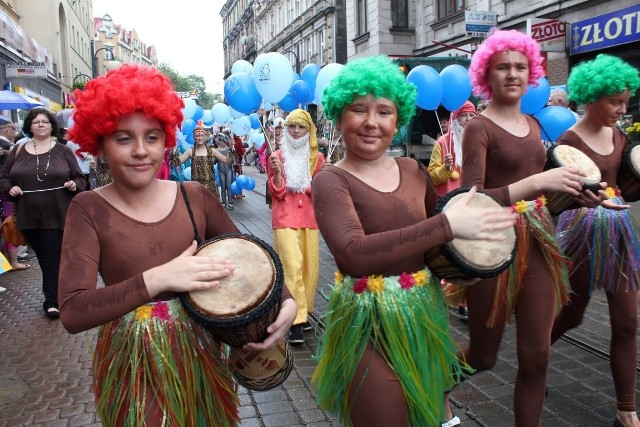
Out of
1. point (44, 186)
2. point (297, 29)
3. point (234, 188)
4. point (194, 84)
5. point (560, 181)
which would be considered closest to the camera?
point (560, 181)

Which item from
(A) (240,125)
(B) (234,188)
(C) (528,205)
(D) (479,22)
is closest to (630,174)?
(C) (528,205)

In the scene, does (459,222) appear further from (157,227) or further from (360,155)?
(157,227)

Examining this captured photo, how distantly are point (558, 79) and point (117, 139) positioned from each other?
A: 1535cm

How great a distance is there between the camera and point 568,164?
2.92 m

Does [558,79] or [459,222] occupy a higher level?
[558,79]

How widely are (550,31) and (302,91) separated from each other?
9190mm

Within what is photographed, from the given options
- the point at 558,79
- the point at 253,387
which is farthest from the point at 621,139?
the point at 558,79

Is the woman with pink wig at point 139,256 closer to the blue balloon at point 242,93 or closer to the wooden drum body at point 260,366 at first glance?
the wooden drum body at point 260,366

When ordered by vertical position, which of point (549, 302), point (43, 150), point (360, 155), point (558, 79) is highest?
point (558, 79)

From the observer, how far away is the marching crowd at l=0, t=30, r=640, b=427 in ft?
6.36

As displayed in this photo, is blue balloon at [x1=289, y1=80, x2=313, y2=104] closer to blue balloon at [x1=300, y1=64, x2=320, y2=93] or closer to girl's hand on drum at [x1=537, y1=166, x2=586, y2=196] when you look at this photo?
blue balloon at [x1=300, y1=64, x2=320, y2=93]

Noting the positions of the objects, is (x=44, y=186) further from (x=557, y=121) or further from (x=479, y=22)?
(x=479, y=22)

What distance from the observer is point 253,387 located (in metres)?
2.17

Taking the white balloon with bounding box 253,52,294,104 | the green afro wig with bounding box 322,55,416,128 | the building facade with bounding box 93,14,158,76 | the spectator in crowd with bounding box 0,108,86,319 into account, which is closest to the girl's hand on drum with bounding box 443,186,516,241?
the green afro wig with bounding box 322,55,416,128
